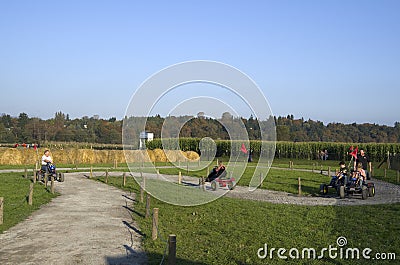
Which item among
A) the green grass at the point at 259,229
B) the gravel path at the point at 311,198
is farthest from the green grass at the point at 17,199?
the gravel path at the point at 311,198

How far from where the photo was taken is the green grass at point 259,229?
388 inches

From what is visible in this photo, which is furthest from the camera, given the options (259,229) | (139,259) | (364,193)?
(364,193)

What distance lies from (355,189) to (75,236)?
13503 millimetres

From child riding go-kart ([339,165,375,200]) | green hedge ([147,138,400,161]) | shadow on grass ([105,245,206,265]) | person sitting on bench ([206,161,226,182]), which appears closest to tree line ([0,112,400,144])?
person sitting on bench ([206,161,226,182])

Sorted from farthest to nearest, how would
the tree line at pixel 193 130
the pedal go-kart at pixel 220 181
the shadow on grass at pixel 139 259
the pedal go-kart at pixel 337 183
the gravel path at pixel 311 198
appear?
the tree line at pixel 193 130 < the pedal go-kart at pixel 220 181 < the pedal go-kart at pixel 337 183 < the gravel path at pixel 311 198 < the shadow on grass at pixel 139 259

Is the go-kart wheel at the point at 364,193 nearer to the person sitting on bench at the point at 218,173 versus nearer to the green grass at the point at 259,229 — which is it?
the green grass at the point at 259,229

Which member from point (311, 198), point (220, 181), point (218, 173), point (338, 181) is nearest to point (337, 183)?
point (338, 181)

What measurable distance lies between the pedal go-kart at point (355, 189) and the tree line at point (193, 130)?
17.0ft

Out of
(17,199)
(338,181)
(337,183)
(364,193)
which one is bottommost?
(17,199)

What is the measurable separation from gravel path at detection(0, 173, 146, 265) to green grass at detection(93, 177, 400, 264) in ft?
1.82

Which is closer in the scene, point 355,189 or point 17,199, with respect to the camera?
point 17,199

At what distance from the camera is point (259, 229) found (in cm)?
1243

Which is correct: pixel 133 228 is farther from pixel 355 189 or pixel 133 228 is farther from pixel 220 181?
pixel 355 189

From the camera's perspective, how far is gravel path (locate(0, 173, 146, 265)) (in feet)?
30.9
